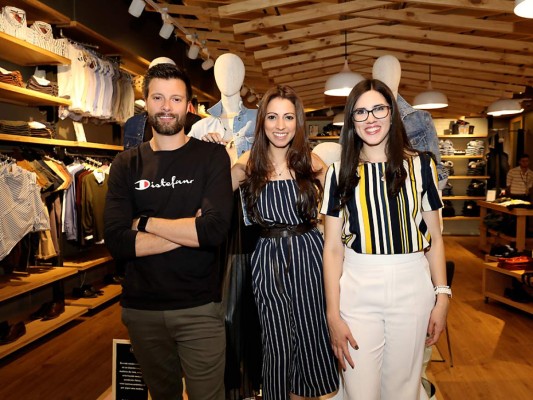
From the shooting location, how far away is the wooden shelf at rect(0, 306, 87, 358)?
152 inches

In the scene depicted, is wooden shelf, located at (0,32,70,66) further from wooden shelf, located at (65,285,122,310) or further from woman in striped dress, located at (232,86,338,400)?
woman in striped dress, located at (232,86,338,400)

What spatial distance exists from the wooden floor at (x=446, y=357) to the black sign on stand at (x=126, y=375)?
82cm

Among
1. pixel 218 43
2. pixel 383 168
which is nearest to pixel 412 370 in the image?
pixel 383 168

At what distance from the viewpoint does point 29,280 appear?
4.34 metres

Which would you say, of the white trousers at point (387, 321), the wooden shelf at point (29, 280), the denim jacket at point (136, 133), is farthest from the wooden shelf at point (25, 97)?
the white trousers at point (387, 321)

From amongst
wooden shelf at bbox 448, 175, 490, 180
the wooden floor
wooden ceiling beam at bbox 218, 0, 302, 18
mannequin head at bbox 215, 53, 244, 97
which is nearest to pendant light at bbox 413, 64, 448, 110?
wooden ceiling beam at bbox 218, 0, 302, 18

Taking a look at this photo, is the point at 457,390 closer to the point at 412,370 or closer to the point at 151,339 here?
the point at 412,370

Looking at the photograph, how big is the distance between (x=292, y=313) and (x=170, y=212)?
738mm

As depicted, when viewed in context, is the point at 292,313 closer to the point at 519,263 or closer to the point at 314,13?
the point at 519,263

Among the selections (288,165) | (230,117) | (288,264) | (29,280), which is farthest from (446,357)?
(29,280)

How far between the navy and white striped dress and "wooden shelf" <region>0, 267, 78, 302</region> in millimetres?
2670

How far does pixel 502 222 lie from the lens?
8.24 metres

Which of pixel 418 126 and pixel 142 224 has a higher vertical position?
pixel 418 126

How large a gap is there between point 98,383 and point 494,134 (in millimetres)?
11447
